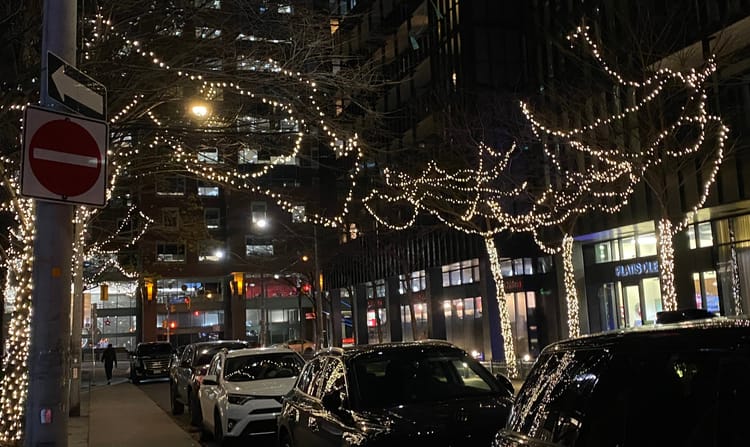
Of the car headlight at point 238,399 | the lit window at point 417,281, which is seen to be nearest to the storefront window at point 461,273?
the lit window at point 417,281

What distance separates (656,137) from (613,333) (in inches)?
455

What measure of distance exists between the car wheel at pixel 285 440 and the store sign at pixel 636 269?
19.0m

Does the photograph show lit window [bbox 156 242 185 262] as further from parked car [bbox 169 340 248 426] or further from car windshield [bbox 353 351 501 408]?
car windshield [bbox 353 351 501 408]

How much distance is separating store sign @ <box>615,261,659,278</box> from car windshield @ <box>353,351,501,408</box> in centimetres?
1880

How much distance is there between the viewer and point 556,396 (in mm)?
3592

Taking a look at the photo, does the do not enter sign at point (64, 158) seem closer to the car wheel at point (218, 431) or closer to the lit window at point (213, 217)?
the car wheel at point (218, 431)

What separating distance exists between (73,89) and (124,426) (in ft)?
40.3

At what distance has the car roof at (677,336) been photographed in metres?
2.82

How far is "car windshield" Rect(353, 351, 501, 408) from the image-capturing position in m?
7.13

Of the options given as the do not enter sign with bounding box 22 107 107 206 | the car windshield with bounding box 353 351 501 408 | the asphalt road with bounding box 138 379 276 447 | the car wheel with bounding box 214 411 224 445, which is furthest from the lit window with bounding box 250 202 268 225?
the do not enter sign with bounding box 22 107 107 206

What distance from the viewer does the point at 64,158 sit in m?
5.09

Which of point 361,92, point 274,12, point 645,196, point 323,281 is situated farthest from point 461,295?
point 274,12

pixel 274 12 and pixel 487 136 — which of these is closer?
pixel 274 12

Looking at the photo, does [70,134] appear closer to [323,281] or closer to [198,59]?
[198,59]
